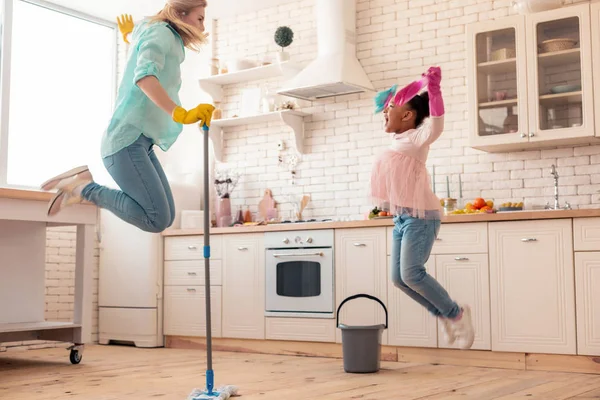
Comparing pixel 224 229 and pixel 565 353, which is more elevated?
pixel 224 229

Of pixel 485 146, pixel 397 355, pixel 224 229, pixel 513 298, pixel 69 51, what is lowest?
pixel 397 355

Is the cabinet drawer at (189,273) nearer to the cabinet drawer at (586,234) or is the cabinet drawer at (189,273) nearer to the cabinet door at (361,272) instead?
the cabinet door at (361,272)

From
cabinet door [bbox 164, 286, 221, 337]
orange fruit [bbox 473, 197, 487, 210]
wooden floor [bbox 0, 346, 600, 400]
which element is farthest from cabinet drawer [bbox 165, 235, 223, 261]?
orange fruit [bbox 473, 197, 487, 210]

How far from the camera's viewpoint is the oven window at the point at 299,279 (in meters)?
5.66

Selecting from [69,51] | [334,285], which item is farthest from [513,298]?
[69,51]

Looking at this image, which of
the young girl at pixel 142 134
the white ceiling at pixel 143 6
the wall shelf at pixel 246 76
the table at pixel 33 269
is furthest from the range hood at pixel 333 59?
the young girl at pixel 142 134

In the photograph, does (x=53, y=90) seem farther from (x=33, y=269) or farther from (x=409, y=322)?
(x=409, y=322)

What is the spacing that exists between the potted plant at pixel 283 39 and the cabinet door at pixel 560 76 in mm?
2043

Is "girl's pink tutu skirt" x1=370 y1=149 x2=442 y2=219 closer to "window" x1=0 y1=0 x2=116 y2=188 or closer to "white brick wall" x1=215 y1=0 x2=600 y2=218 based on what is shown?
"white brick wall" x1=215 y1=0 x2=600 y2=218

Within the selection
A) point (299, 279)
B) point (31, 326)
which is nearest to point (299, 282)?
point (299, 279)

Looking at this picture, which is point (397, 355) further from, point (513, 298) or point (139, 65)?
point (139, 65)

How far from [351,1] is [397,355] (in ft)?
9.06

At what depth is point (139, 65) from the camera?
11.0 feet

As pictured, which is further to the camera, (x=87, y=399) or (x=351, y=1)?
(x=351, y=1)
